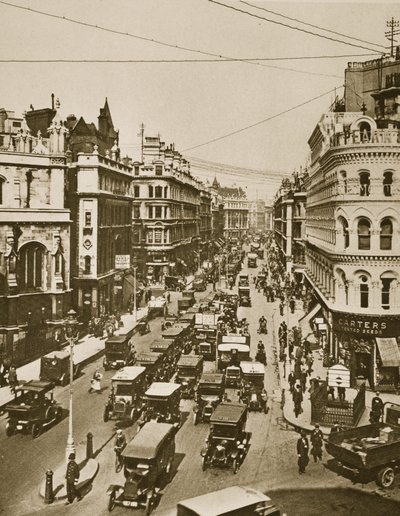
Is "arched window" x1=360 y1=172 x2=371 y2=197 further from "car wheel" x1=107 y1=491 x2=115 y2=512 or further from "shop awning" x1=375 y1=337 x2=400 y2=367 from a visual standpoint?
"car wheel" x1=107 y1=491 x2=115 y2=512

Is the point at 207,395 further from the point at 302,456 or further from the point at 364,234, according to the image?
the point at 364,234

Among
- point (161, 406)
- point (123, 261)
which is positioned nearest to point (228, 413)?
point (161, 406)

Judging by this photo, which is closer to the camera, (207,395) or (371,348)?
(207,395)

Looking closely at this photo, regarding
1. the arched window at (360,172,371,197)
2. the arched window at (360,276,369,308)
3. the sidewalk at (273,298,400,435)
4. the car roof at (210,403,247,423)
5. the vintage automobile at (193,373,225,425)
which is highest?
the arched window at (360,172,371,197)

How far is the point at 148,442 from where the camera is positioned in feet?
65.7

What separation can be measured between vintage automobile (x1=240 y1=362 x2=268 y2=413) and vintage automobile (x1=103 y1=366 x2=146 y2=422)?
561 cm

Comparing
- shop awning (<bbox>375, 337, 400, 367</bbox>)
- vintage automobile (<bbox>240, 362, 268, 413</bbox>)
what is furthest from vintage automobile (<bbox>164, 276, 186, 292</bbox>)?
shop awning (<bbox>375, 337, 400, 367</bbox>)

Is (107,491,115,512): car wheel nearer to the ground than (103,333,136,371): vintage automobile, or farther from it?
nearer to the ground

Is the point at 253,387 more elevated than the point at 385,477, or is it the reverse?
the point at 253,387

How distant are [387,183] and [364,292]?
689 centimetres

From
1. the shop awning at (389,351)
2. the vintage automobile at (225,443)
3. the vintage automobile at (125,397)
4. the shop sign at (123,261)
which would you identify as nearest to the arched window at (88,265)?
the shop sign at (123,261)

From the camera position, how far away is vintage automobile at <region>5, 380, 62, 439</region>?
25.2 m

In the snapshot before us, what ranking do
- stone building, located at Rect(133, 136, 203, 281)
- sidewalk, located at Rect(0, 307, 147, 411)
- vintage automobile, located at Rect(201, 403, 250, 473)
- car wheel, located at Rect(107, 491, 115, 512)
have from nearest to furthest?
car wheel, located at Rect(107, 491, 115, 512)
vintage automobile, located at Rect(201, 403, 250, 473)
sidewalk, located at Rect(0, 307, 147, 411)
stone building, located at Rect(133, 136, 203, 281)

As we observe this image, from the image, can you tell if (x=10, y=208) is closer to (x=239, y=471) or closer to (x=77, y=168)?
(x=77, y=168)
